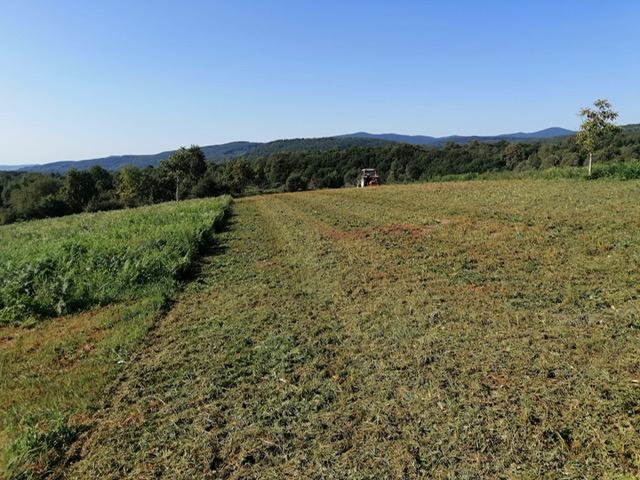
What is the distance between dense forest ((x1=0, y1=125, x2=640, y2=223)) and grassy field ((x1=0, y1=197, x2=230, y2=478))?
44.0 metres

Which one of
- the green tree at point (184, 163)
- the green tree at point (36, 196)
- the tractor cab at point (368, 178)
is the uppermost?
the green tree at point (184, 163)

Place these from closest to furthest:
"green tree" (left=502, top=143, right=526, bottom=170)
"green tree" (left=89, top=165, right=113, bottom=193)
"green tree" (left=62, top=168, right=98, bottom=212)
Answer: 1. "green tree" (left=62, top=168, right=98, bottom=212)
2. "green tree" (left=502, top=143, right=526, bottom=170)
3. "green tree" (left=89, top=165, right=113, bottom=193)

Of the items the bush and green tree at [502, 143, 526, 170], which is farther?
green tree at [502, 143, 526, 170]

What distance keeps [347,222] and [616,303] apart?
424 inches

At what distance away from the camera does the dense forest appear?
59.1 meters

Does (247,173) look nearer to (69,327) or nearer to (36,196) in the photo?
(36,196)

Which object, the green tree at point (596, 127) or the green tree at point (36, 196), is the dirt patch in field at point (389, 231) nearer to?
Answer: the green tree at point (596, 127)

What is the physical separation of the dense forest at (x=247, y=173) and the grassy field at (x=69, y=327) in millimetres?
43992

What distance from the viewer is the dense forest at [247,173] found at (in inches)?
2325

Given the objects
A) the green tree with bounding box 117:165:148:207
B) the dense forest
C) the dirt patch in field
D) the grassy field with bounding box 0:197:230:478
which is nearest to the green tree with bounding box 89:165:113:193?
the dense forest

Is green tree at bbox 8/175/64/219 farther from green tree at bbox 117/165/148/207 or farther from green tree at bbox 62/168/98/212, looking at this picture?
green tree at bbox 117/165/148/207

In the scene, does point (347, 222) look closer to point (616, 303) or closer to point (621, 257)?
point (621, 257)

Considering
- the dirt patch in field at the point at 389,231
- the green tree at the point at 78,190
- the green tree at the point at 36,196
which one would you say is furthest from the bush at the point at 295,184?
the dirt patch in field at the point at 389,231

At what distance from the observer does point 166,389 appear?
432cm
